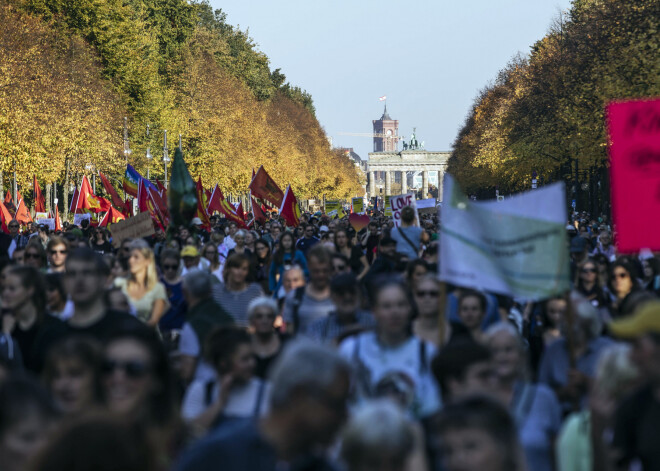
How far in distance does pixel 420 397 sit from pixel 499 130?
6780 centimetres

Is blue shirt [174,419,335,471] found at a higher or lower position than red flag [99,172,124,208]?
lower

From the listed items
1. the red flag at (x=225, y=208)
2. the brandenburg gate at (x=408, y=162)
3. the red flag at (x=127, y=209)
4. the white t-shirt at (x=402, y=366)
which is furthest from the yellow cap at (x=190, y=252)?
the brandenburg gate at (x=408, y=162)

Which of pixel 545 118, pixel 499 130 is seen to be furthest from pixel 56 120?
pixel 499 130

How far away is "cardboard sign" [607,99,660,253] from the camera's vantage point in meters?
6.38

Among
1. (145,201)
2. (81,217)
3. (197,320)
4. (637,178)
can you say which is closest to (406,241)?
(197,320)

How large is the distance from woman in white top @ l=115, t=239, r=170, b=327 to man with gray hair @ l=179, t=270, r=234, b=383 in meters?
0.76

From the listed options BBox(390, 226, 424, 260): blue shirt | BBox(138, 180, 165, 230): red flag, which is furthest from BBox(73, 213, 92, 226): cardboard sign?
BBox(390, 226, 424, 260): blue shirt

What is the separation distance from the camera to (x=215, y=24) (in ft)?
292

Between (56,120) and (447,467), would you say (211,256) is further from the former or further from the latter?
(56,120)

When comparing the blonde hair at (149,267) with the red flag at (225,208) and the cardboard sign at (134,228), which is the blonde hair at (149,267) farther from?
the red flag at (225,208)

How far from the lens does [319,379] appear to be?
3455mm

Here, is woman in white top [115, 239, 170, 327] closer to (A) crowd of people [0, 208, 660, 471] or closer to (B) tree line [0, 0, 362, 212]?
(A) crowd of people [0, 208, 660, 471]

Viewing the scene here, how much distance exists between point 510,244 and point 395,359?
89 centimetres

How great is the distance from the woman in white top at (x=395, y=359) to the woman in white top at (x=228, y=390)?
1.44ft
